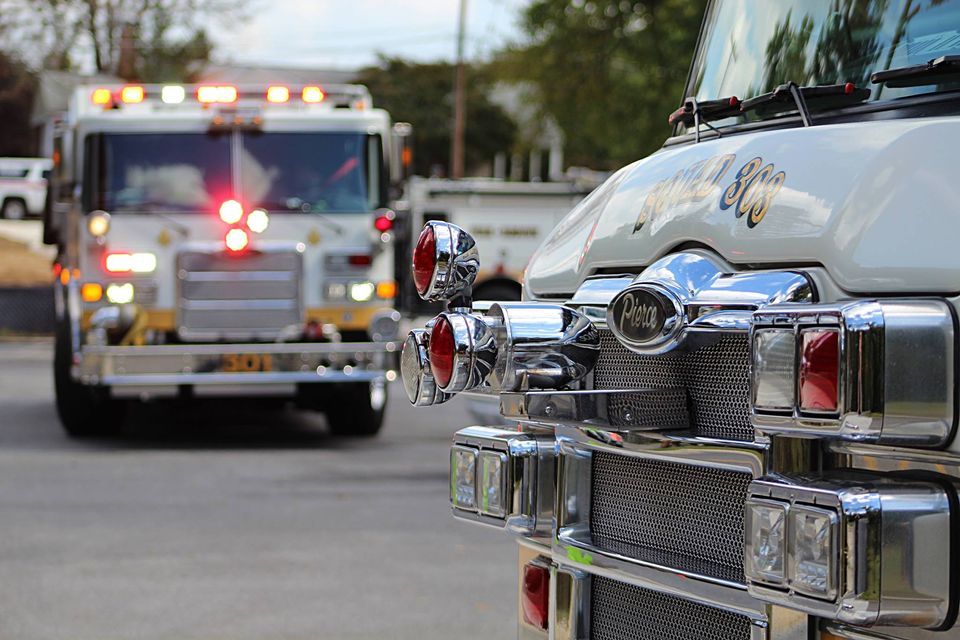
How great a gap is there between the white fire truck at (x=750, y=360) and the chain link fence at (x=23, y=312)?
871 inches

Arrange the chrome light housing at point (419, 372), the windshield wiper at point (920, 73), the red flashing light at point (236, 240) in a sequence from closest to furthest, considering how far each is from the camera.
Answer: the windshield wiper at point (920, 73), the chrome light housing at point (419, 372), the red flashing light at point (236, 240)

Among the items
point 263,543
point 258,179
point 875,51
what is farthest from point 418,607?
point 258,179

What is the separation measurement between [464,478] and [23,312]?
22.4 m

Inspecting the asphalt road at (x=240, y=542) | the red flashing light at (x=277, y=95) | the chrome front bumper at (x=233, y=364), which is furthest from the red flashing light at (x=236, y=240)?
the asphalt road at (x=240, y=542)

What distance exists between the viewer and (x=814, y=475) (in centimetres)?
235

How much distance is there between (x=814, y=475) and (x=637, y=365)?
0.59 metres

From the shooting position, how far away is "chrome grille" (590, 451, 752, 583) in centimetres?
272

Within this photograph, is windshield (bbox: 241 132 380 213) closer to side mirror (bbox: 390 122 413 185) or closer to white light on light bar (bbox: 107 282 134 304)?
side mirror (bbox: 390 122 413 185)

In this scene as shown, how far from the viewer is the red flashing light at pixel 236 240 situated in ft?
36.4

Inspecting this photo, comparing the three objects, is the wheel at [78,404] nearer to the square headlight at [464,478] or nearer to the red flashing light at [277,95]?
the red flashing light at [277,95]

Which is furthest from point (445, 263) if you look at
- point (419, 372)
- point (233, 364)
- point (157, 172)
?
point (157, 172)

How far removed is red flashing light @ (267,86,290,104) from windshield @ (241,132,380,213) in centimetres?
32

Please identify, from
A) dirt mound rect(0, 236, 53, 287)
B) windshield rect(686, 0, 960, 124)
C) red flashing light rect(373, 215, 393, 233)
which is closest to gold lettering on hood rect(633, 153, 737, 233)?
windshield rect(686, 0, 960, 124)

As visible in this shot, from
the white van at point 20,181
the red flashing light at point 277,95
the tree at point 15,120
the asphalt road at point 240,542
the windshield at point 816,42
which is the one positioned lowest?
the asphalt road at point 240,542
